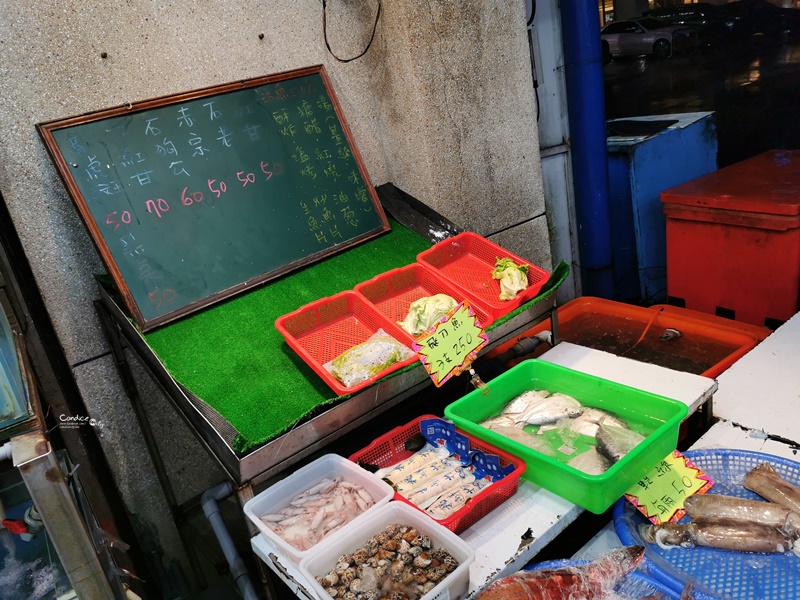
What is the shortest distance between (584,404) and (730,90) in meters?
5.39

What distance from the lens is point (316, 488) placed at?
2102mm

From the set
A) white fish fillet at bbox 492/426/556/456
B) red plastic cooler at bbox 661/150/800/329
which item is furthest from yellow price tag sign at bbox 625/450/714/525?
red plastic cooler at bbox 661/150/800/329

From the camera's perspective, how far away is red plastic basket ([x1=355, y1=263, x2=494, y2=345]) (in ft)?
9.30

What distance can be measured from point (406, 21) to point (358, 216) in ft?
3.74

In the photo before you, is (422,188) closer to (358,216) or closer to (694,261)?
(358,216)

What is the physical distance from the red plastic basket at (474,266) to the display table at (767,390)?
97 centimetres

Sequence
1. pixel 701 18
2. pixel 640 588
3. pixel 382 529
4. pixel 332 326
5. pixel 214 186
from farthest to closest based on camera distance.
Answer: pixel 701 18 < pixel 214 186 < pixel 332 326 < pixel 382 529 < pixel 640 588

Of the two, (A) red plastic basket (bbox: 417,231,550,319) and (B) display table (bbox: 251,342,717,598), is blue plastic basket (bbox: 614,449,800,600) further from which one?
(A) red plastic basket (bbox: 417,231,550,319)

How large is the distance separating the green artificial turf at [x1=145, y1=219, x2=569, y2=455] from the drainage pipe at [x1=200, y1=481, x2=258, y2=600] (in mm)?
377

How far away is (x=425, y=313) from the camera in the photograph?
8.59 feet

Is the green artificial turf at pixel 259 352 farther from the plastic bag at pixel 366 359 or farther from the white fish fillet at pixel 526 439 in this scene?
the white fish fillet at pixel 526 439

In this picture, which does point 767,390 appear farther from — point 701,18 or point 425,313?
point 701,18

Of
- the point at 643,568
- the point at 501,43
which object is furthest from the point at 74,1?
the point at 643,568

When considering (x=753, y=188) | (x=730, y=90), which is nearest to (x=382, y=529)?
(x=753, y=188)
